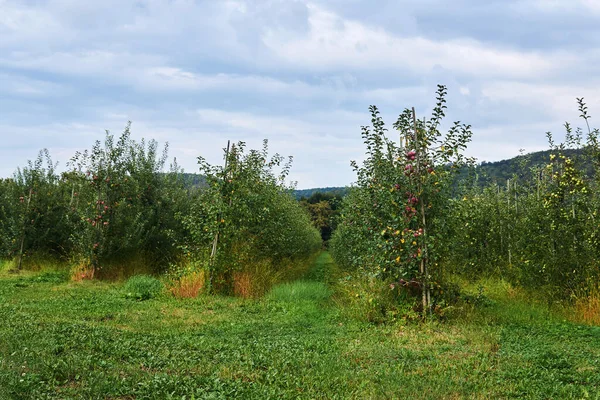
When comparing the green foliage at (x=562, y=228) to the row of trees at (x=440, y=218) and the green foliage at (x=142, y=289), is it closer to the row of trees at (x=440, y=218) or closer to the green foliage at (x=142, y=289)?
the row of trees at (x=440, y=218)

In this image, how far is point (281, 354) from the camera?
6.09 meters

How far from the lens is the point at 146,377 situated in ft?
15.6

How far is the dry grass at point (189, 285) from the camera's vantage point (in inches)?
452

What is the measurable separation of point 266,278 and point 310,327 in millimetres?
4802

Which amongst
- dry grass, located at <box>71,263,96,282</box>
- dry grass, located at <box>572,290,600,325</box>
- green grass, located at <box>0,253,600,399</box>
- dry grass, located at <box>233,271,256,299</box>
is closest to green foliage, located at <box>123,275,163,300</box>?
green grass, located at <box>0,253,600,399</box>

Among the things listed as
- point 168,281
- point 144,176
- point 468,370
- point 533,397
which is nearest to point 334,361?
point 468,370

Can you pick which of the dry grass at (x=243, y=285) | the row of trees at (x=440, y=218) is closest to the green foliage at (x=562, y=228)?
the row of trees at (x=440, y=218)

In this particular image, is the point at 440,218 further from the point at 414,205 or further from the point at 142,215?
the point at 142,215

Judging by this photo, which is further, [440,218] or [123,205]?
[123,205]

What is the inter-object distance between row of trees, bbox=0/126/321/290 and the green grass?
2825mm

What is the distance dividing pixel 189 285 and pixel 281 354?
6.02 metres

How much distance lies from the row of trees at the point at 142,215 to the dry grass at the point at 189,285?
0.31 meters

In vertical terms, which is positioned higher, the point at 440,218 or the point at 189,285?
the point at 440,218

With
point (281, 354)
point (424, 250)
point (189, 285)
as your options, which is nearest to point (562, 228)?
point (424, 250)
